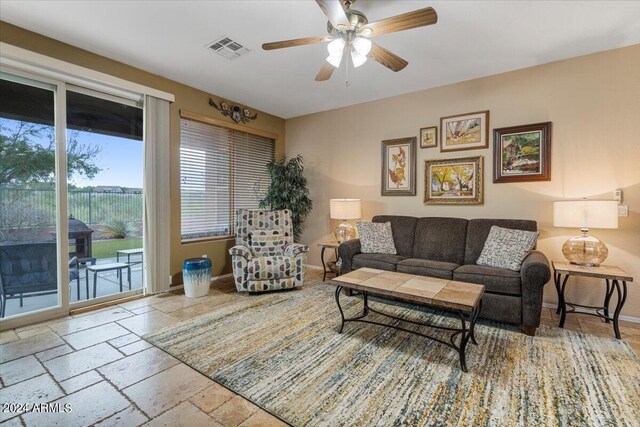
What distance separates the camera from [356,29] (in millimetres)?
2219

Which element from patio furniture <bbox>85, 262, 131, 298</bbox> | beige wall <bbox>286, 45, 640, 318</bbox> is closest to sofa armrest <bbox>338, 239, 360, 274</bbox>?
beige wall <bbox>286, 45, 640, 318</bbox>

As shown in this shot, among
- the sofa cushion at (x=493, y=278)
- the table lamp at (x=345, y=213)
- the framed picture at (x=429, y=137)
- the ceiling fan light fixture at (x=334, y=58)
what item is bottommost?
the sofa cushion at (x=493, y=278)

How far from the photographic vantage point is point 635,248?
298 centimetres

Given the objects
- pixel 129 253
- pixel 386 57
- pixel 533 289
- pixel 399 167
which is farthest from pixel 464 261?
pixel 129 253

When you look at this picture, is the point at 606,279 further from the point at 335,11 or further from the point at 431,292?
the point at 335,11

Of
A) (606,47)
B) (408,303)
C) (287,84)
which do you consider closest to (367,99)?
(287,84)

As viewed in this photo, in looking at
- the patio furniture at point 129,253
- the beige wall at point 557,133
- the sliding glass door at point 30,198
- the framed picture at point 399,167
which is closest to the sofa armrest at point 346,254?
the beige wall at point 557,133

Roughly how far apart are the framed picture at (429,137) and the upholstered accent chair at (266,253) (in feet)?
7.31

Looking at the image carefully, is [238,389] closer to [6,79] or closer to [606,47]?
[6,79]

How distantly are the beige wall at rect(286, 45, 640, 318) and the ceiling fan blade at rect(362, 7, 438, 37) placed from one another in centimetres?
227

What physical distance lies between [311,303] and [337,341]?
977 millimetres

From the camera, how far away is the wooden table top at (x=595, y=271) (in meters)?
2.55

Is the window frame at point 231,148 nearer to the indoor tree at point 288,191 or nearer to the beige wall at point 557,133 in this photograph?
the indoor tree at point 288,191

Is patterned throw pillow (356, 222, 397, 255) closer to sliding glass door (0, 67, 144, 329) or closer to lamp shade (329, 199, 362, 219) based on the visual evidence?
lamp shade (329, 199, 362, 219)
